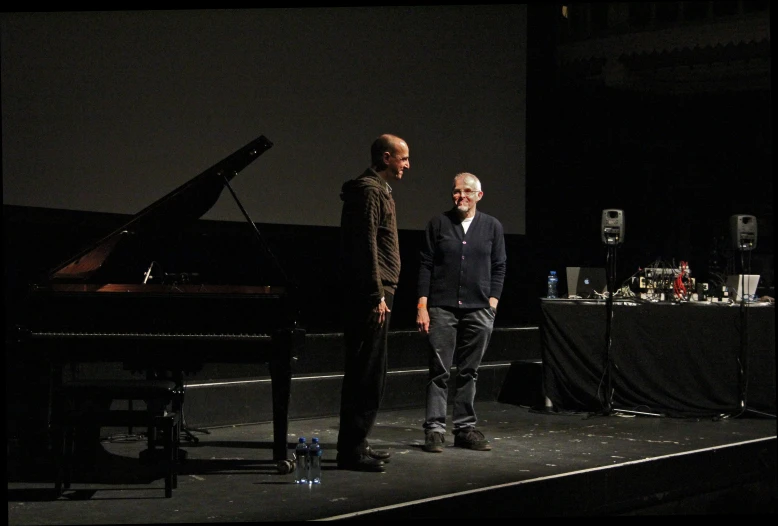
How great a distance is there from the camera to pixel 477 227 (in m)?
4.74

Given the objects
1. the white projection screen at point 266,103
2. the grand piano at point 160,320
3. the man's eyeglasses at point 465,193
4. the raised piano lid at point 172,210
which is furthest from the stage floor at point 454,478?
the white projection screen at point 266,103

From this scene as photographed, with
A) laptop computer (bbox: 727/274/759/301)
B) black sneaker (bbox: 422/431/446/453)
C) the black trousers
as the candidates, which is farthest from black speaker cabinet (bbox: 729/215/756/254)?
the black trousers

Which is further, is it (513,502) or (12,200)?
(12,200)

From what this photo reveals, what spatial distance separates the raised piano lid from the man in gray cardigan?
109 cm

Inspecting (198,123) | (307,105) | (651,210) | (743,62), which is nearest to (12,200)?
(198,123)

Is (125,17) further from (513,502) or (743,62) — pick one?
(743,62)

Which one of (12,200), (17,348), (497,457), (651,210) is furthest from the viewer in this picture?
(651,210)

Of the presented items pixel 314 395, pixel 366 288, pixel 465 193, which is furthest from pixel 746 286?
pixel 366 288

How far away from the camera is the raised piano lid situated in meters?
4.00

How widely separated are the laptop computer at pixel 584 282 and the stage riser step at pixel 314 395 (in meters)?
0.71

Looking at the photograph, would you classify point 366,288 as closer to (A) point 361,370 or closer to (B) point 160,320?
(A) point 361,370

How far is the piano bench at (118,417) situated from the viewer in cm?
369

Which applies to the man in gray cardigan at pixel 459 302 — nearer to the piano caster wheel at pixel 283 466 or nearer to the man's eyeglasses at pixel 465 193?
the man's eyeglasses at pixel 465 193

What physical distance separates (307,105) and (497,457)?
10.5ft
